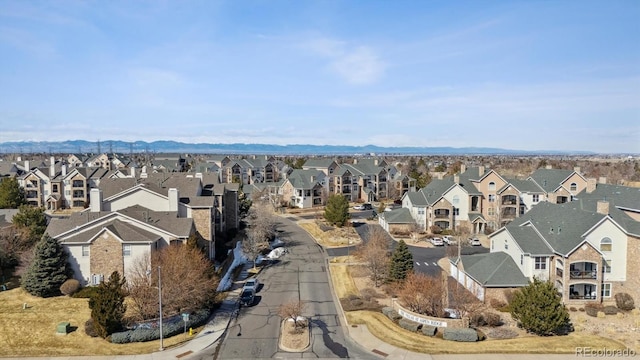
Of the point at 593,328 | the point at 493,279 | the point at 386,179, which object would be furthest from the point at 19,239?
the point at 386,179

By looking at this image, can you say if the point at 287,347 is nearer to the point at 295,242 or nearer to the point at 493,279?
the point at 493,279

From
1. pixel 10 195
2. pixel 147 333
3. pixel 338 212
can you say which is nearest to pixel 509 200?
pixel 338 212

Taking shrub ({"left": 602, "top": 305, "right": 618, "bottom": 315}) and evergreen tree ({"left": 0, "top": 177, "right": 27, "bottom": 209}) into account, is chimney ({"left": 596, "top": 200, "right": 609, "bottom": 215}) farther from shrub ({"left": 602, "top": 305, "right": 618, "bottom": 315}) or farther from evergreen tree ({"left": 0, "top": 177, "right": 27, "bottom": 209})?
evergreen tree ({"left": 0, "top": 177, "right": 27, "bottom": 209})

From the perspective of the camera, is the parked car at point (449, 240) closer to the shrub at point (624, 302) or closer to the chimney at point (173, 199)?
the shrub at point (624, 302)

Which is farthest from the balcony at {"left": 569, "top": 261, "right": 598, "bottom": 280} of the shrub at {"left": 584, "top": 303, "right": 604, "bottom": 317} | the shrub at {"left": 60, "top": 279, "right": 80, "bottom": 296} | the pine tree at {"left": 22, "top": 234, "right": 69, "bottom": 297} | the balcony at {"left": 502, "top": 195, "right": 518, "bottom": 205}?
the pine tree at {"left": 22, "top": 234, "right": 69, "bottom": 297}

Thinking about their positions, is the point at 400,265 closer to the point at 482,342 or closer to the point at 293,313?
the point at 482,342

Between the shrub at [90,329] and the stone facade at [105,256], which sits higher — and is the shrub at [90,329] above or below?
below

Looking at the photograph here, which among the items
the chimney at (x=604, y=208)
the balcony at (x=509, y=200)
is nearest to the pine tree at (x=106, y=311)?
the chimney at (x=604, y=208)
